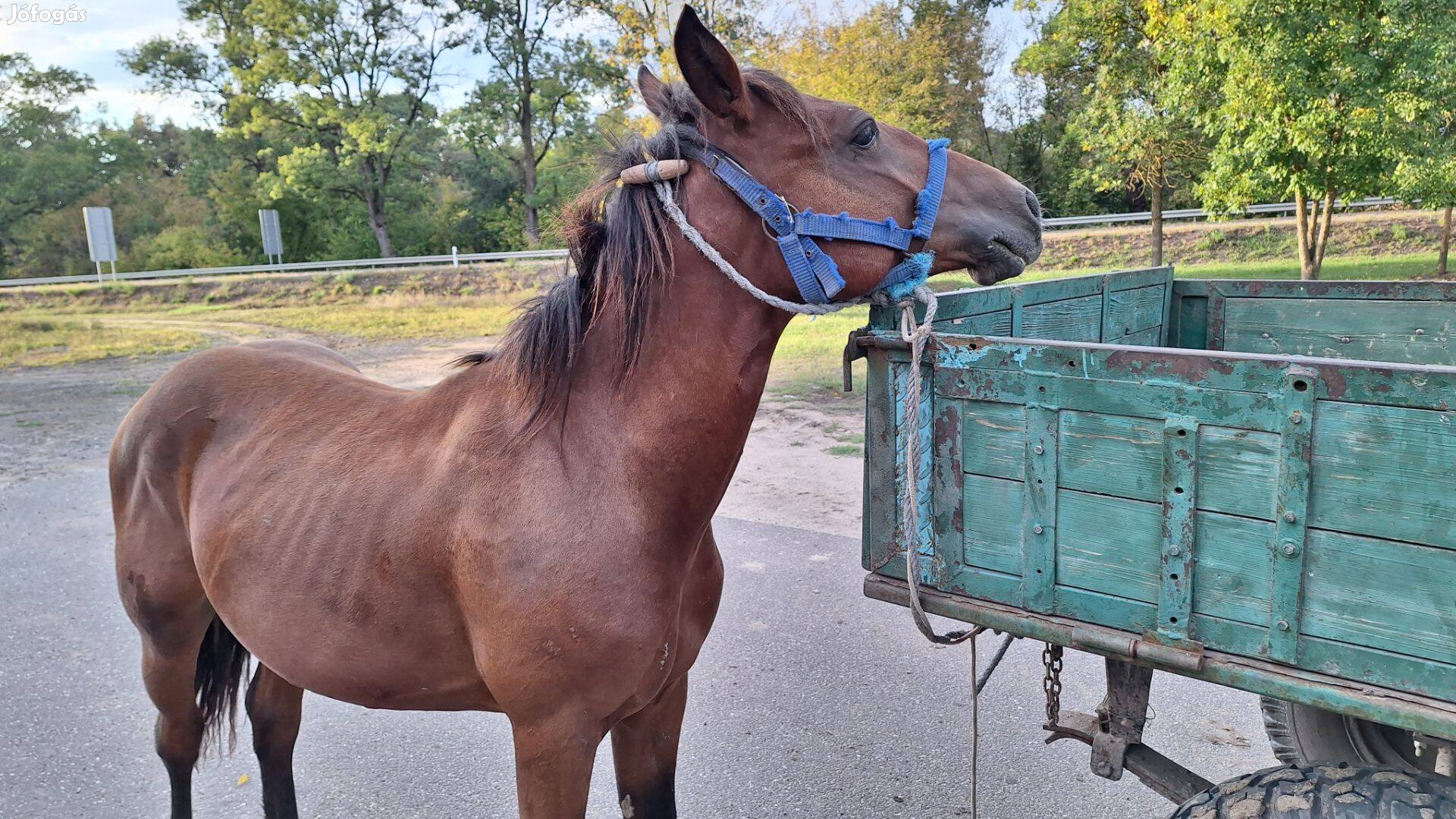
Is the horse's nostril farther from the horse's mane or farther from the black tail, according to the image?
the black tail

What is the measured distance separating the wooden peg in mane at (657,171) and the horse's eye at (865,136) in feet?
1.18

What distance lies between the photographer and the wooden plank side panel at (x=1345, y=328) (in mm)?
2844

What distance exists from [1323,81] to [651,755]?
9.50 meters

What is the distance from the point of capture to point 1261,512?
5.10 ft

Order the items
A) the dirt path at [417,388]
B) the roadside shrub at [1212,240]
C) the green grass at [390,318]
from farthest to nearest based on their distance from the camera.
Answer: the roadside shrub at [1212,240]
the green grass at [390,318]
the dirt path at [417,388]

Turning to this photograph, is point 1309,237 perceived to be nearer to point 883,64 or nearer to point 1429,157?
point 1429,157

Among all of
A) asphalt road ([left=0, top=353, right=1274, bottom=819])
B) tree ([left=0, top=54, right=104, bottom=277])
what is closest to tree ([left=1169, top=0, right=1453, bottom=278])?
asphalt road ([left=0, top=353, right=1274, bottom=819])

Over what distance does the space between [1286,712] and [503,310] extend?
17530 millimetres

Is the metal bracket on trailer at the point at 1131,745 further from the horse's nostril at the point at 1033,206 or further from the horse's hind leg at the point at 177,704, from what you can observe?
the horse's hind leg at the point at 177,704

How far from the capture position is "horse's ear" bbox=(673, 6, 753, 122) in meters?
1.64

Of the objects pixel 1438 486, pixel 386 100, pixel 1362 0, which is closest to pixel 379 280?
pixel 386 100

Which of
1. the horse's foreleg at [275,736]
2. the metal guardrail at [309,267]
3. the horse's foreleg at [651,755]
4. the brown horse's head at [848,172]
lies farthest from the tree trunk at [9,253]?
the brown horse's head at [848,172]

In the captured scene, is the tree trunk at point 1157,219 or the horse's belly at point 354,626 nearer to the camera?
the horse's belly at point 354,626

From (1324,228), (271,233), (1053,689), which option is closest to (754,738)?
(1053,689)
